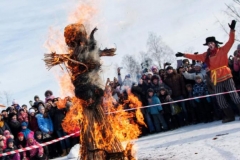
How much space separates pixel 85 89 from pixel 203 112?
635 cm

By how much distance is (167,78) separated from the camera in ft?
37.5

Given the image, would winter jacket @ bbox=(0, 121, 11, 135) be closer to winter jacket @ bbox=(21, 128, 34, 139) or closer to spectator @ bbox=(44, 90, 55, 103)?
winter jacket @ bbox=(21, 128, 34, 139)

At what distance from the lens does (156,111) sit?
11.2 m

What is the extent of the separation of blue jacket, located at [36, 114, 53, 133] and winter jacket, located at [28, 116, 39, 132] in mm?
195

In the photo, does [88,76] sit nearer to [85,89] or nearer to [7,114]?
[85,89]

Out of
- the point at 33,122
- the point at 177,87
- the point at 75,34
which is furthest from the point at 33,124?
the point at 75,34

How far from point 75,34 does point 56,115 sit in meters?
6.29

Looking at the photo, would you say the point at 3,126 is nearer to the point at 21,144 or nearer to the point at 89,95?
the point at 21,144

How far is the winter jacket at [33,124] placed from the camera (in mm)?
10969

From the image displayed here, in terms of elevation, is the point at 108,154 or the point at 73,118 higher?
the point at 73,118

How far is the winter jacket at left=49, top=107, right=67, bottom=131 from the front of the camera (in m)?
11.0

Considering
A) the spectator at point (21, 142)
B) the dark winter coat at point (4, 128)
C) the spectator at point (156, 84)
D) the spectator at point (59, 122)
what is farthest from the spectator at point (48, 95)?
the spectator at point (156, 84)

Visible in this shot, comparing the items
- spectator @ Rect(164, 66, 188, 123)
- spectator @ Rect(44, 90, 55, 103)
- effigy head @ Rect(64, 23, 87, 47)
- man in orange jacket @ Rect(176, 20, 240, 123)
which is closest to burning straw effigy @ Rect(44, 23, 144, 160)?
effigy head @ Rect(64, 23, 87, 47)

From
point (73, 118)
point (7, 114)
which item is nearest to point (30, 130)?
point (7, 114)
